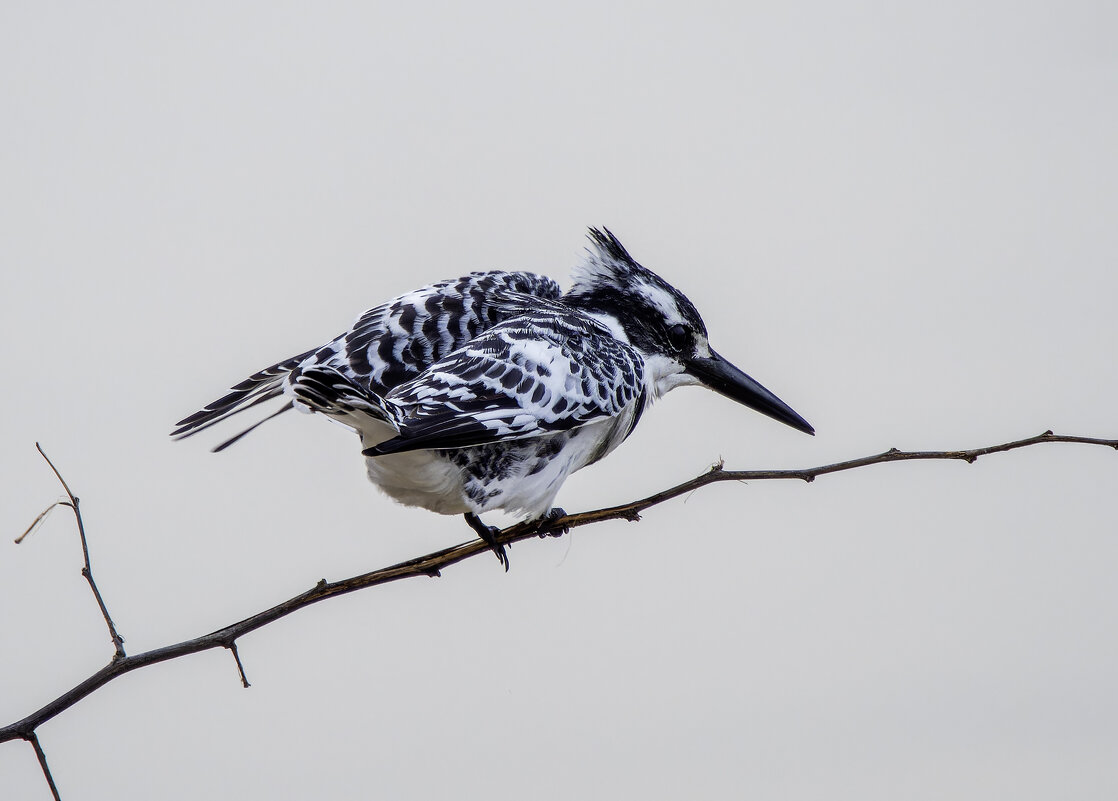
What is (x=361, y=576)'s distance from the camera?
116cm

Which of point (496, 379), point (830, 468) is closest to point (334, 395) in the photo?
point (496, 379)

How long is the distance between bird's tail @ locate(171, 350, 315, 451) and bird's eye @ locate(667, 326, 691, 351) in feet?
1.92

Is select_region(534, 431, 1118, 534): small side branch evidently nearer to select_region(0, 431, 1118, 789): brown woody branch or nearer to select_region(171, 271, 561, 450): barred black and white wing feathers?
select_region(0, 431, 1118, 789): brown woody branch

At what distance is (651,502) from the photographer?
1.20 meters

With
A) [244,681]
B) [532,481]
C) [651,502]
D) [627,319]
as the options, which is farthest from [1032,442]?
[244,681]

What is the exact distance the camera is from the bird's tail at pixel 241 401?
159cm

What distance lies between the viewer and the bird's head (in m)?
1.76

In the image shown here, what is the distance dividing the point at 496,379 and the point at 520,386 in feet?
0.12

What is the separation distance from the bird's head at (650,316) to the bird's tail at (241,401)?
0.49 metres

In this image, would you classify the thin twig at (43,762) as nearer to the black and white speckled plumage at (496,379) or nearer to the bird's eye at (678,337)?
the black and white speckled plumage at (496,379)

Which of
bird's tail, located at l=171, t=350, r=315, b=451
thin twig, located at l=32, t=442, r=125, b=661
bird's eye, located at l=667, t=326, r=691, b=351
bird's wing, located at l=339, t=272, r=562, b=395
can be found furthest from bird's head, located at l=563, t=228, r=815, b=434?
thin twig, located at l=32, t=442, r=125, b=661

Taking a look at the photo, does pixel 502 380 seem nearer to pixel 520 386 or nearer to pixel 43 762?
pixel 520 386

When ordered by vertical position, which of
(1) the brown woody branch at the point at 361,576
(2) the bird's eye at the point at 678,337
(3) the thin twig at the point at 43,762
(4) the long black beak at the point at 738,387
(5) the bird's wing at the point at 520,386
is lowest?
(3) the thin twig at the point at 43,762

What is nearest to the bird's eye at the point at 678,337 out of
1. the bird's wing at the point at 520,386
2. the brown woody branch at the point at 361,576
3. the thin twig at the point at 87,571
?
the bird's wing at the point at 520,386
